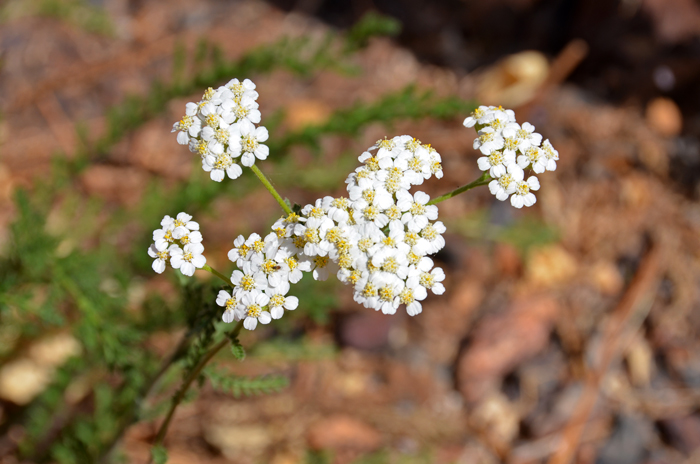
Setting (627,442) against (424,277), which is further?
(627,442)

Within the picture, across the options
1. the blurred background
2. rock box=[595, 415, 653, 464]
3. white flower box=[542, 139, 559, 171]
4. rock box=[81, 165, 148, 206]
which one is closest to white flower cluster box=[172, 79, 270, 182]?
white flower box=[542, 139, 559, 171]

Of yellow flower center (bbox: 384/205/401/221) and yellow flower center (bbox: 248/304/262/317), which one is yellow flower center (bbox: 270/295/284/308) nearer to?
yellow flower center (bbox: 248/304/262/317)

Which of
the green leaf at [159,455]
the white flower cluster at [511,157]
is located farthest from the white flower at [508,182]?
the green leaf at [159,455]

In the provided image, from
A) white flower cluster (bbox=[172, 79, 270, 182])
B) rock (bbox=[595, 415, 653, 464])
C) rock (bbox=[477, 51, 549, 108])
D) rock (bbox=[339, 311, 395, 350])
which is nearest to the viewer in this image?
white flower cluster (bbox=[172, 79, 270, 182])

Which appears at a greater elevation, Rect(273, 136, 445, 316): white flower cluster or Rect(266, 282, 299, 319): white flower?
Rect(273, 136, 445, 316): white flower cluster

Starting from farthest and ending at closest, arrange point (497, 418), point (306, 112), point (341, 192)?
point (306, 112), point (341, 192), point (497, 418)

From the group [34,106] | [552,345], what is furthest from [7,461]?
[552,345]

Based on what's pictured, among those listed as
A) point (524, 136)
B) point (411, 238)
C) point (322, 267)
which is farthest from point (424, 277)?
point (524, 136)

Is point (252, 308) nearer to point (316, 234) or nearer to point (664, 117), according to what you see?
point (316, 234)
